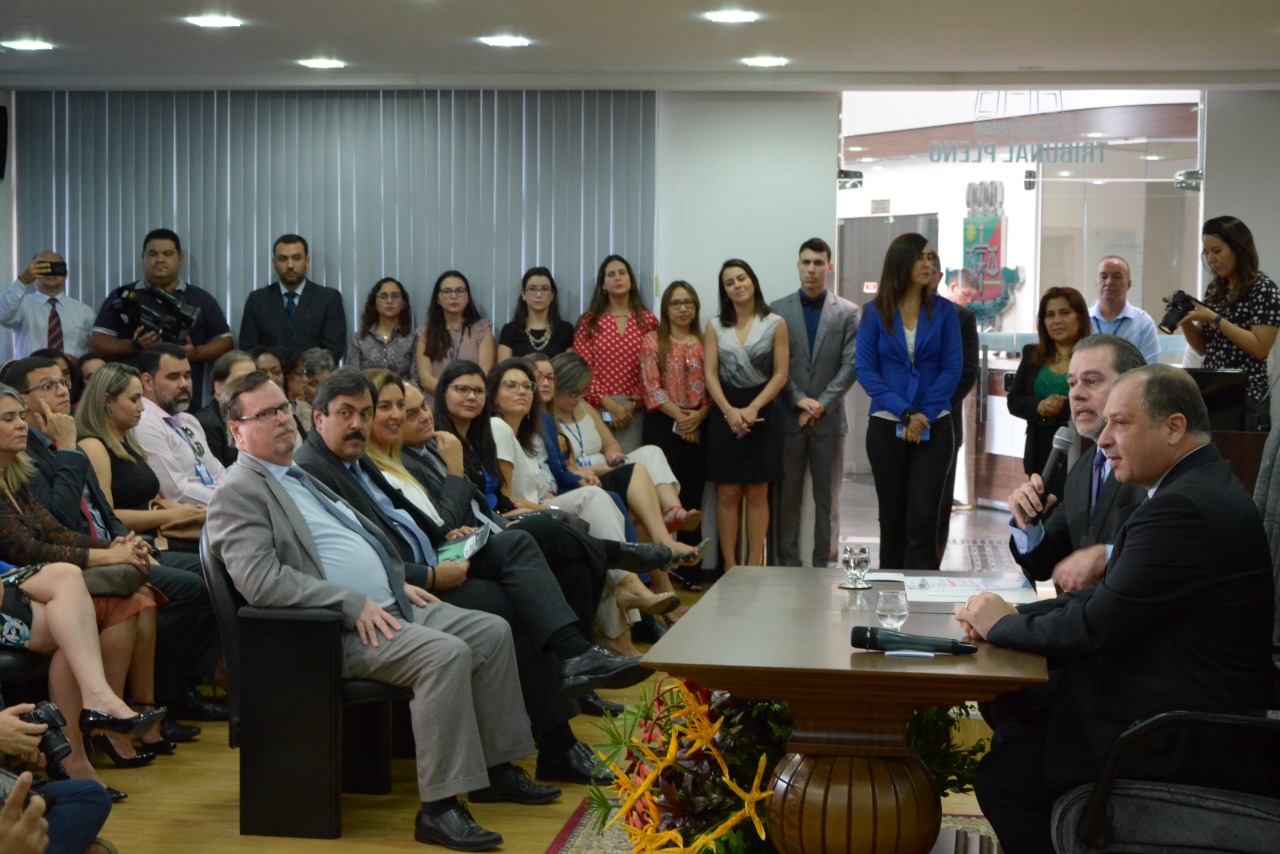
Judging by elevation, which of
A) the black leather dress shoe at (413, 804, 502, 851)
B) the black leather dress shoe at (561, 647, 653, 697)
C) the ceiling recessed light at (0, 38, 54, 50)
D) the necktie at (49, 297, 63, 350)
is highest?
the ceiling recessed light at (0, 38, 54, 50)

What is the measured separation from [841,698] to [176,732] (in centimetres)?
259

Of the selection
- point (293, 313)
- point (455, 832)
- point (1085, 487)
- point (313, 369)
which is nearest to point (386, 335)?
point (293, 313)

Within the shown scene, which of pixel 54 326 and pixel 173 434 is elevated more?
pixel 54 326

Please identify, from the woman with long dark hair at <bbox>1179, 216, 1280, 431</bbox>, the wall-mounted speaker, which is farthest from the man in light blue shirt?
the wall-mounted speaker

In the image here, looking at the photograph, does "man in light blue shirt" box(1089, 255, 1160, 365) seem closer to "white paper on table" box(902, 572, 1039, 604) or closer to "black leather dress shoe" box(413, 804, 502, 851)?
"white paper on table" box(902, 572, 1039, 604)

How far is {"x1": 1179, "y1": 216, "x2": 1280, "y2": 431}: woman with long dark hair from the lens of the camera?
596 centimetres

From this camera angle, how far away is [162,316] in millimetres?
7500

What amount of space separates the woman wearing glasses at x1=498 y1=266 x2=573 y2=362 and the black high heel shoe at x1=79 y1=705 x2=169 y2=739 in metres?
4.05

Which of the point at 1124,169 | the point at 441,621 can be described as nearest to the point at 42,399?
the point at 441,621

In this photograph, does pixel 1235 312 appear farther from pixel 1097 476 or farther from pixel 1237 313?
pixel 1097 476

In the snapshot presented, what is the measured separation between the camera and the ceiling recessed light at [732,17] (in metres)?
6.19

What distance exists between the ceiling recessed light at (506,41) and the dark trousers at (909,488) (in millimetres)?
2509

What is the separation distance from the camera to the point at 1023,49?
6918 millimetres

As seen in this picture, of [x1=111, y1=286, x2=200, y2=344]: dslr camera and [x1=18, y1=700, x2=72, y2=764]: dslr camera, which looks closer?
[x1=18, y1=700, x2=72, y2=764]: dslr camera
